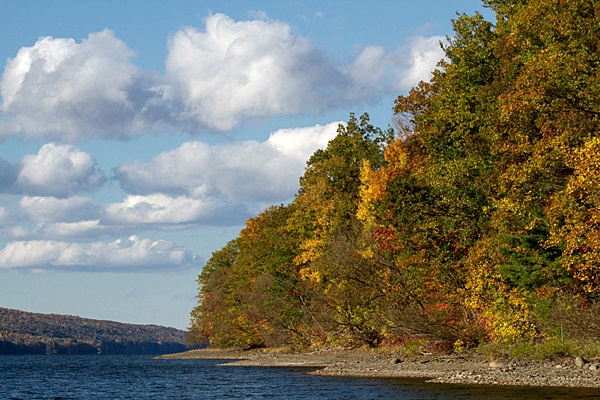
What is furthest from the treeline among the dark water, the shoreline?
the dark water

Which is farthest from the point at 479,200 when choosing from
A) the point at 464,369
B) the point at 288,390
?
the point at 288,390

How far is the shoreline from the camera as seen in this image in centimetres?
3678

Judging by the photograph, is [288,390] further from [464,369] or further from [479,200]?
[479,200]

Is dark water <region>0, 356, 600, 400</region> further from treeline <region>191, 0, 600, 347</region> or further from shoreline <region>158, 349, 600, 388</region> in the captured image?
treeline <region>191, 0, 600, 347</region>

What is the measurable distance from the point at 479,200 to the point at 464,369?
1036cm

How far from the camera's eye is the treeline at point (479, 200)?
31.8m

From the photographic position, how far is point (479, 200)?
137ft

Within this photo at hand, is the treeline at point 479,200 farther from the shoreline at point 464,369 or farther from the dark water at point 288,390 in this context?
the dark water at point 288,390

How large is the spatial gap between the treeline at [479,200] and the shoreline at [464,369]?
1779mm

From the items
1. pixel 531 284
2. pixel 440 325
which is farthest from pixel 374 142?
pixel 531 284

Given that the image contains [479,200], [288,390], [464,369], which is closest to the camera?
[479,200]

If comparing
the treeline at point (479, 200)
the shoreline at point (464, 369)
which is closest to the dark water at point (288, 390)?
the shoreline at point (464, 369)

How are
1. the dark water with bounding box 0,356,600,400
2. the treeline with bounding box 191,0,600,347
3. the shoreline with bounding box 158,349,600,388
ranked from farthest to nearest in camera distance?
1. the shoreline with bounding box 158,349,600,388
2. the dark water with bounding box 0,356,600,400
3. the treeline with bounding box 191,0,600,347

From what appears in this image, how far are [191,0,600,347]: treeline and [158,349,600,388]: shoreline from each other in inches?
70.1
